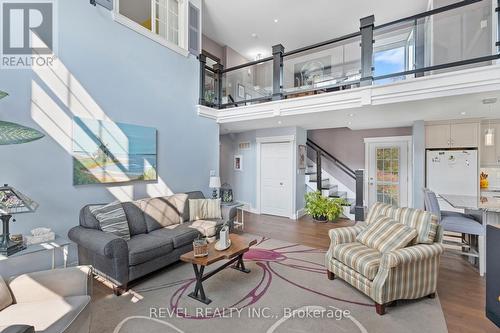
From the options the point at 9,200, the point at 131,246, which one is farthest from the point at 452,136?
the point at 9,200

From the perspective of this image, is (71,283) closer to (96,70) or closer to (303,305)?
(303,305)

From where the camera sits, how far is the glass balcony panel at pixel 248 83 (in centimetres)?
495

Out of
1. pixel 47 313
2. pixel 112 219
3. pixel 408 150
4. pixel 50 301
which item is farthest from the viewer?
pixel 408 150

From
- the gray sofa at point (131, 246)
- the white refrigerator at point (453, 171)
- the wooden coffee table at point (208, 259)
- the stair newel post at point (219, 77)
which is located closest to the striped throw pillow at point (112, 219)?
the gray sofa at point (131, 246)

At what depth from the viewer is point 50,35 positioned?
9.64ft

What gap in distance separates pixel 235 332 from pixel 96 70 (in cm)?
370

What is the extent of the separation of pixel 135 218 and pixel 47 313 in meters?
1.89

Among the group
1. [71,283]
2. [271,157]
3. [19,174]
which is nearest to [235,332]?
[71,283]

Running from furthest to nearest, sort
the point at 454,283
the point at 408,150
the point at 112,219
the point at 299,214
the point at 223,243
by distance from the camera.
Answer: the point at 299,214
the point at 408,150
the point at 112,219
the point at 454,283
the point at 223,243

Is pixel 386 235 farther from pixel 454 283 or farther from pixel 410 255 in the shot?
pixel 454 283

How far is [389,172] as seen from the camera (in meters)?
6.43

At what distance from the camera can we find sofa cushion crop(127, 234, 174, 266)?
8.77ft

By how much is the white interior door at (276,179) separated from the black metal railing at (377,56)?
180 centimetres

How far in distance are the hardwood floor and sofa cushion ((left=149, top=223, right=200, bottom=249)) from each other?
5.77 feet
